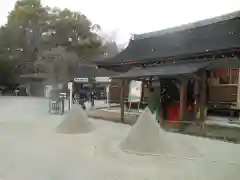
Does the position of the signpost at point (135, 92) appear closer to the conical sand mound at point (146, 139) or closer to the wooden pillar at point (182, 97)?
the wooden pillar at point (182, 97)

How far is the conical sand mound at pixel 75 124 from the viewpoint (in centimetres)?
896

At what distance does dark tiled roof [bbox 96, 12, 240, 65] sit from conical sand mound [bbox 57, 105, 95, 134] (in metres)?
5.02

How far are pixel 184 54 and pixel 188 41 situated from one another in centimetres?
193

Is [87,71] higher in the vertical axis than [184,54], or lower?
higher

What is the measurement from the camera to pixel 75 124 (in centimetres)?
912

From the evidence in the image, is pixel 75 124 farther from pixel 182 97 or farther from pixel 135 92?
pixel 135 92

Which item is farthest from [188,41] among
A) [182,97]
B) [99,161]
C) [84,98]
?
[99,161]

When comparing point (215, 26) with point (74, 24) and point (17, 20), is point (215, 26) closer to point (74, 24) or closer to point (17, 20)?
point (74, 24)

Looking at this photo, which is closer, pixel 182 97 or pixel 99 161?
pixel 99 161

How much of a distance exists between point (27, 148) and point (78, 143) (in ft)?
4.18

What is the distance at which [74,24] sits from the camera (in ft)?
109

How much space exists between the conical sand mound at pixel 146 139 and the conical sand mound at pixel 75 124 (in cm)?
262

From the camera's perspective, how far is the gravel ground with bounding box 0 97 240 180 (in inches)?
189

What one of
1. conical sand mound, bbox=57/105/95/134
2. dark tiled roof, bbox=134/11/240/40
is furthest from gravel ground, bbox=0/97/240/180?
dark tiled roof, bbox=134/11/240/40
